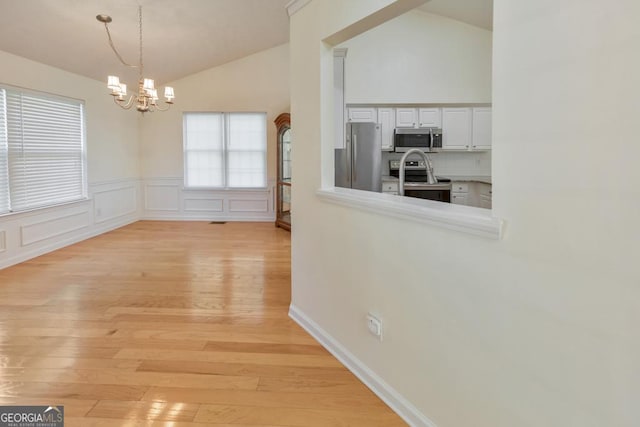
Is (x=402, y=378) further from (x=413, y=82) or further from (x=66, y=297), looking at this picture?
(x=413, y=82)

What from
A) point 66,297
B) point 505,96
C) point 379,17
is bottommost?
point 66,297

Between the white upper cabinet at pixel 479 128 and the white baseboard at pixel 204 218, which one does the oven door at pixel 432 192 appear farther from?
the white baseboard at pixel 204 218

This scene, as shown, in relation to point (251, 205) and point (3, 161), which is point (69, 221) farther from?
point (251, 205)

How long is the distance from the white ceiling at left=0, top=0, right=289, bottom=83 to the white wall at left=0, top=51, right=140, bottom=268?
0.22m

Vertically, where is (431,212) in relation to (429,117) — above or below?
below

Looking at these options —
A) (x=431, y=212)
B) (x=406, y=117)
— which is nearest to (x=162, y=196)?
(x=406, y=117)

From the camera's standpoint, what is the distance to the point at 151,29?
209 inches

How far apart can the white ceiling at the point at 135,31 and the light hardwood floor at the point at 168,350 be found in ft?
8.31

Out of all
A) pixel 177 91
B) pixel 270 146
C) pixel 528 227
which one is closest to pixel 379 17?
pixel 528 227

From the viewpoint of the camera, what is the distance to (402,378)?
2.06 metres

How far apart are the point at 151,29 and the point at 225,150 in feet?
10.1

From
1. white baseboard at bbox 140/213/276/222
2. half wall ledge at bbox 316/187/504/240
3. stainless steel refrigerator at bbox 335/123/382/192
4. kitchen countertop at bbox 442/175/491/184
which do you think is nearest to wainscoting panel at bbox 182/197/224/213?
white baseboard at bbox 140/213/276/222

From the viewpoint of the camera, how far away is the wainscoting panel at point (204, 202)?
27.0 feet

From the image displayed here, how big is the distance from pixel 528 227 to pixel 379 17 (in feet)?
4.76
